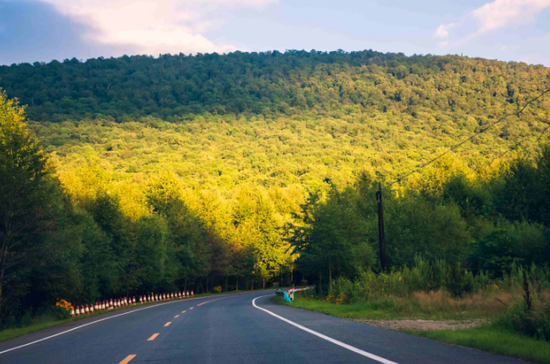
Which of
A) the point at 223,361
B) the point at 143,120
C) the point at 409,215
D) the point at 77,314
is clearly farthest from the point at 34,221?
the point at 143,120

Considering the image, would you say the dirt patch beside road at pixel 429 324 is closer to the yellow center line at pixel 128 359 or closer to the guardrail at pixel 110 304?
the yellow center line at pixel 128 359

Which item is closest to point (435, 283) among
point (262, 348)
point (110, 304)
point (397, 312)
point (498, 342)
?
point (397, 312)

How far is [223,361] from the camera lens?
26.4ft

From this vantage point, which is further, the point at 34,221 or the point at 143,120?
the point at 143,120

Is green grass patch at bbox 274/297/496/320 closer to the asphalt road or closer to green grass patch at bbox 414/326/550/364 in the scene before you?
the asphalt road

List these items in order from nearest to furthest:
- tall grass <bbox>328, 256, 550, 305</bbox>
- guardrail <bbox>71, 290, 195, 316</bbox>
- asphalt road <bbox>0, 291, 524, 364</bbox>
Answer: asphalt road <bbox>0, 291, 524, 364</bbox> → tall grass <bbox>328, 256, 550, 305</bbox> → guardrail <bbox>71, 290, 195, 316</bbox>

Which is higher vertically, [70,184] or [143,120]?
[143,120]

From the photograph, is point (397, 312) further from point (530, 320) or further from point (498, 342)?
point (498, 342)

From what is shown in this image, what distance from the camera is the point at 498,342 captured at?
8.87 m

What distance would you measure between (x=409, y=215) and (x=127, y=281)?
91.4 ft

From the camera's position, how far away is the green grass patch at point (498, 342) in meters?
7.71

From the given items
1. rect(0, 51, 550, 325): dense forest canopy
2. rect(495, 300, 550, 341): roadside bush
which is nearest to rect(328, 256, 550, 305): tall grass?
rect(0, 51, 550, 325): dense forest canopy

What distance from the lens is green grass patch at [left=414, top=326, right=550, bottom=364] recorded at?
304 inches

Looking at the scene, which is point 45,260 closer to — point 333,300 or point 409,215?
point 333,300
